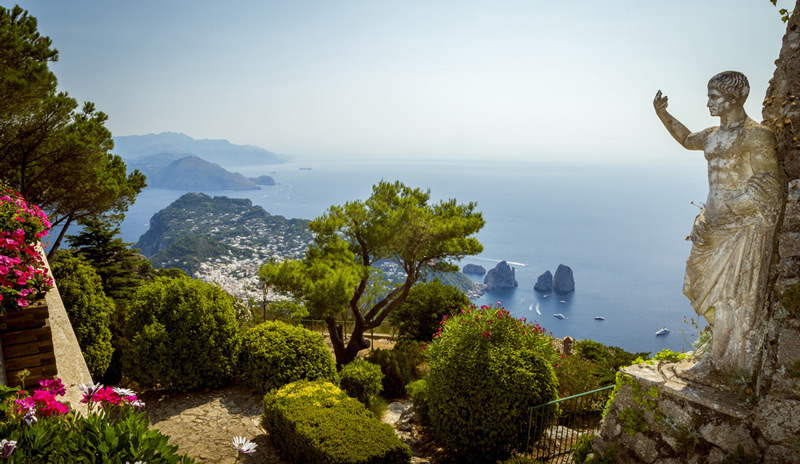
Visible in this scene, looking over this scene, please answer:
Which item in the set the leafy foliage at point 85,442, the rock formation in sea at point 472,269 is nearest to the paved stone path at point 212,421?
the leafy foliage at point 85,442

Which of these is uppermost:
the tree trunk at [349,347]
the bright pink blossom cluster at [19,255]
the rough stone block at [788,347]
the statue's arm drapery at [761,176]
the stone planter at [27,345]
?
the statue's arm drapery at [761,176]

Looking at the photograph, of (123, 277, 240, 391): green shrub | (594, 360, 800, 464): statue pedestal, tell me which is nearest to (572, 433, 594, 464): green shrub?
(594, 360, 800, 464): statue pedestal

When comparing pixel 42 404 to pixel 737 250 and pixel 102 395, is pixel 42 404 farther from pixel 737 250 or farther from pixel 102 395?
pixel 737 250

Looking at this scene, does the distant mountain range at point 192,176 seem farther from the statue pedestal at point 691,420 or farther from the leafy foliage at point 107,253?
the statue pedestal at point 691,420

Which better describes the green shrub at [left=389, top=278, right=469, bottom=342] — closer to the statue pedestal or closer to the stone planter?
the statue pedestal

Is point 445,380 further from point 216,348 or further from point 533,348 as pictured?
point 216,348

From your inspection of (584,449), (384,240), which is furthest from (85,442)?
(384,240)

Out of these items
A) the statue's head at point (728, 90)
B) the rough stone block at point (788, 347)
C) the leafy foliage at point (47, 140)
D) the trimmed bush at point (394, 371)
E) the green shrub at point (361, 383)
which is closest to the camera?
the rough stone block at point (788, 347)
